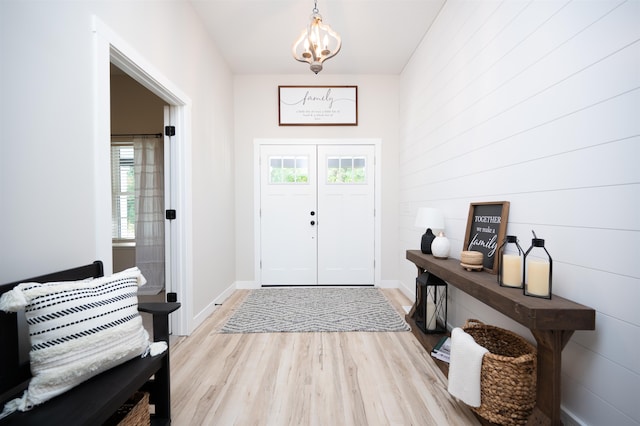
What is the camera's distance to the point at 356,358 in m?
1.95

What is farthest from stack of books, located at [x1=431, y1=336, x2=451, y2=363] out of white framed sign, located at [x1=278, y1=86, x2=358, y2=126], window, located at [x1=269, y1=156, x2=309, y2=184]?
white framed sign, located at [x1=278, y1=86, x2=358, y2=126]

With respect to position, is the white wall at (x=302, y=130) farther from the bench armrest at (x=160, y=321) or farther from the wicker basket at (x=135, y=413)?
the wicker basket at (x=135, y=413)

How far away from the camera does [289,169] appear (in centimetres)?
375

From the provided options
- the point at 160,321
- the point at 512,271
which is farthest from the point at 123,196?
the point at 512,271

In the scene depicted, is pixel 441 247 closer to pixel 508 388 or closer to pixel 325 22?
pixel 508 388

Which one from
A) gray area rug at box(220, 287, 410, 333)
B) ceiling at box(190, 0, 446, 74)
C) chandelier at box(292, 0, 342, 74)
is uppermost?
ceiling at box(190, 0, 446, 74)

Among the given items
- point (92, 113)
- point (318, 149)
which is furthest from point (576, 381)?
point (318, 149)

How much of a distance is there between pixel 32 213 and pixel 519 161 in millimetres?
2418

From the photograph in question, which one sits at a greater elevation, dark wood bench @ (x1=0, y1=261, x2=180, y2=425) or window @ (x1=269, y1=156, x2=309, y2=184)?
window @ (x1=269, y1=156, x2=309, y2=184)

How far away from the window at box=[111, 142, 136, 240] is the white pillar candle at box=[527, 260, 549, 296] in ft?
15.1

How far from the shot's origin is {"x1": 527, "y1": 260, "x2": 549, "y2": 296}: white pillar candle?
1.17m

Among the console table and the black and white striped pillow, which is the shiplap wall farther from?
the black and white striped pillow

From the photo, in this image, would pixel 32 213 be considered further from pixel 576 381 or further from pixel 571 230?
pixel 576 381

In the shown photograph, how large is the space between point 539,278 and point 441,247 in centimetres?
90
